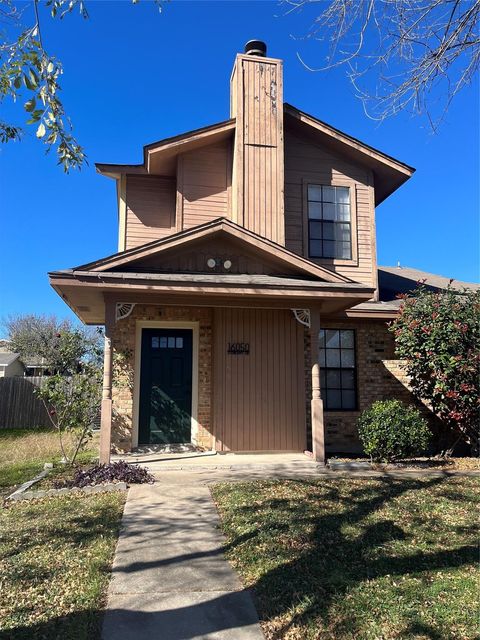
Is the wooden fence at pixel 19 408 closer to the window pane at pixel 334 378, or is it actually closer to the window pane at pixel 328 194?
the window pane at pixel 334 378

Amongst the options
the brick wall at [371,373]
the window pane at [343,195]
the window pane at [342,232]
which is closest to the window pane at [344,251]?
the window pane at [342,232]

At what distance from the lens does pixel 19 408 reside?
693 inches

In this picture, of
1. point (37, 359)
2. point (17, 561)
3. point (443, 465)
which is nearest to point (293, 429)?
point (443, 465)

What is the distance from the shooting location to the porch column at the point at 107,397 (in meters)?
7.61

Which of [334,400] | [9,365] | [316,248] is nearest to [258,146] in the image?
[316,248]

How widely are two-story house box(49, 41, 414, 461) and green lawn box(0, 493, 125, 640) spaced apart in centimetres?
→ 199

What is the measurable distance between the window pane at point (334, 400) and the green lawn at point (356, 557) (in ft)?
13.0

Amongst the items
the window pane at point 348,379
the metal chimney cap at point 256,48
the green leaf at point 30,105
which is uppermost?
the metal chimney cap at point 256,48

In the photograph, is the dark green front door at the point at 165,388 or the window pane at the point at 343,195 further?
the window pane at the point at 343,195

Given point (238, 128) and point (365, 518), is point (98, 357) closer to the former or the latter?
point (238, 128)

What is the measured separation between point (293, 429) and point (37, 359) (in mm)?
33589

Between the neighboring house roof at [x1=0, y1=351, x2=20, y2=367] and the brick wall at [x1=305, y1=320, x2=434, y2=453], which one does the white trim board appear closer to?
the brick wall at [x1=305, y1=320, x2=434, y2=453]

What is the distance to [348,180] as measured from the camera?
458 inches

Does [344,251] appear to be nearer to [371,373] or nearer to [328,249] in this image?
[328,249]
